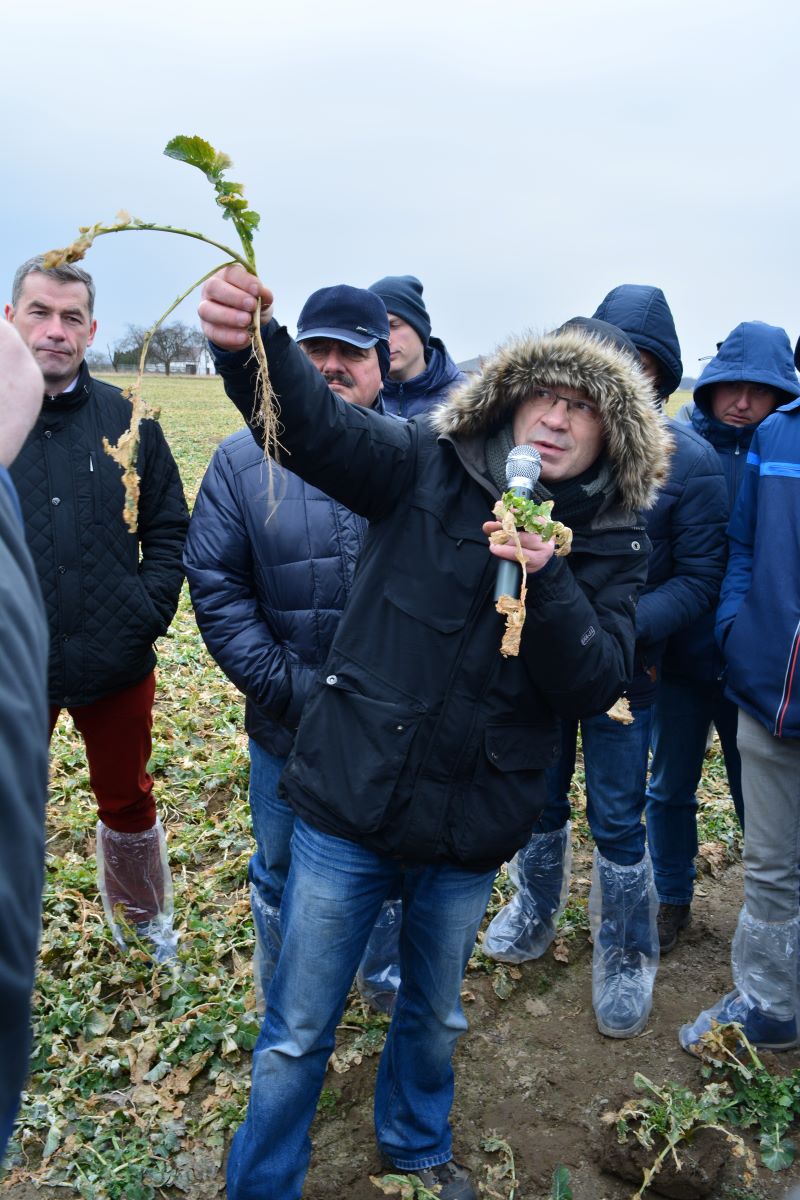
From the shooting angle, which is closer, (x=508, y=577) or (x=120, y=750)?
(x=508, y=577)

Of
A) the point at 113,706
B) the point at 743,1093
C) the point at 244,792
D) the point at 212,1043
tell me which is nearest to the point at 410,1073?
the point at 212,1043

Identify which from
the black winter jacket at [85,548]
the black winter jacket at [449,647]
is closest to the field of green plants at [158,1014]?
the black winter jacket at [85,548]

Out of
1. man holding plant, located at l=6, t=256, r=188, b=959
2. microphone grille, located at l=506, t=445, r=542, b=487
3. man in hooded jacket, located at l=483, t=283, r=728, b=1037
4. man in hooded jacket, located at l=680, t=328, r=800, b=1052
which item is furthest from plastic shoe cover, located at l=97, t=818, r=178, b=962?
microphone grille, located at l=506, t=445, r=542, b=487

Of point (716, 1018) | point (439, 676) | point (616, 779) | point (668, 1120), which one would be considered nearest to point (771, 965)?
point (716, 1018)

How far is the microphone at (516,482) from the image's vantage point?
2.18m

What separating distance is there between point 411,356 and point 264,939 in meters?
2.77

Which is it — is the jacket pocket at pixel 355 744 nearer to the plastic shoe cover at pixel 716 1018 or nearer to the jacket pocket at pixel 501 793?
the jacket pocket at pixel 501 793

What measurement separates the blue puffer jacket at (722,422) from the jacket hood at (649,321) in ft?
0.52

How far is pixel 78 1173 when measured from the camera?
9.05 feet

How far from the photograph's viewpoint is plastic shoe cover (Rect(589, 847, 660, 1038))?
11.7ft

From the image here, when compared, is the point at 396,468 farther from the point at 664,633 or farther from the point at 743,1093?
the point at 743,1093

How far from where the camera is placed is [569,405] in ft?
8.07

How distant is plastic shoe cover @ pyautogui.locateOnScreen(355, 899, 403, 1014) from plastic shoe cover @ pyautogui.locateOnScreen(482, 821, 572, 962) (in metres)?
0.46

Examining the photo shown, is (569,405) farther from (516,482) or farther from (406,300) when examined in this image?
(406,300)
